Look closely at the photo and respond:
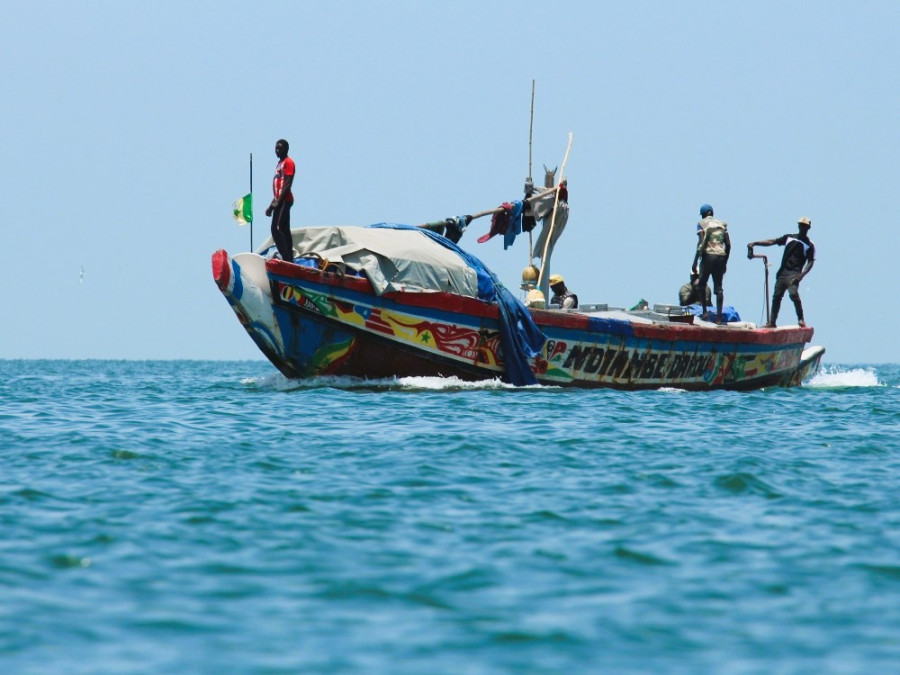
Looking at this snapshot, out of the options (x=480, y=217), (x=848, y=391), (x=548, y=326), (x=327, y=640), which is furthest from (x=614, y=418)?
(x=848, y=391)

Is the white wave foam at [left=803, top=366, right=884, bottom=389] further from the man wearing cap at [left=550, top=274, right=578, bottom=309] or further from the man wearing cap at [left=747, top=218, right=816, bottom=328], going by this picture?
the man wearing cap at [left=550, top=274, right=578, bottom=309]

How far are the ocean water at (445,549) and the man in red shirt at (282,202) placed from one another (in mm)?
4108

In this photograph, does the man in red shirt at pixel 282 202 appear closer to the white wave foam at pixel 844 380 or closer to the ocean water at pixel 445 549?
the ocean water at pixel 445 549

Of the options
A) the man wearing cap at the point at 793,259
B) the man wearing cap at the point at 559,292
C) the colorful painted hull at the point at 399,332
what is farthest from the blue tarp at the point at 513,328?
the man wearing cap at the point at 793,259

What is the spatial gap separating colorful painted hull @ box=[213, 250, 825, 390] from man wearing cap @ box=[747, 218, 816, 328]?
3.40 meters

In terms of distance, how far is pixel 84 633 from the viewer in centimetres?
530

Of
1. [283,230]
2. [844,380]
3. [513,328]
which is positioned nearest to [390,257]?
[283,230]

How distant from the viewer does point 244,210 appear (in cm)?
1753

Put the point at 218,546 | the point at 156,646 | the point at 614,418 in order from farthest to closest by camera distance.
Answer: the point at 614,418
the point at 218,546
the point at 156,646

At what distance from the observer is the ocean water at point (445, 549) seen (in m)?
5.17

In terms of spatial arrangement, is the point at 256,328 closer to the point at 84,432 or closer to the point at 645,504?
the point at 84,432

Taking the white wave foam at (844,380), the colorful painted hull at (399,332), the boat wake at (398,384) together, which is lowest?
the white wave foam at (844,380)

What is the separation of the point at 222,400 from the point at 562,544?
10.1m

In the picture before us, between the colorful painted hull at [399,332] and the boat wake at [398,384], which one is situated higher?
the colorful painted hull at [399,332]
